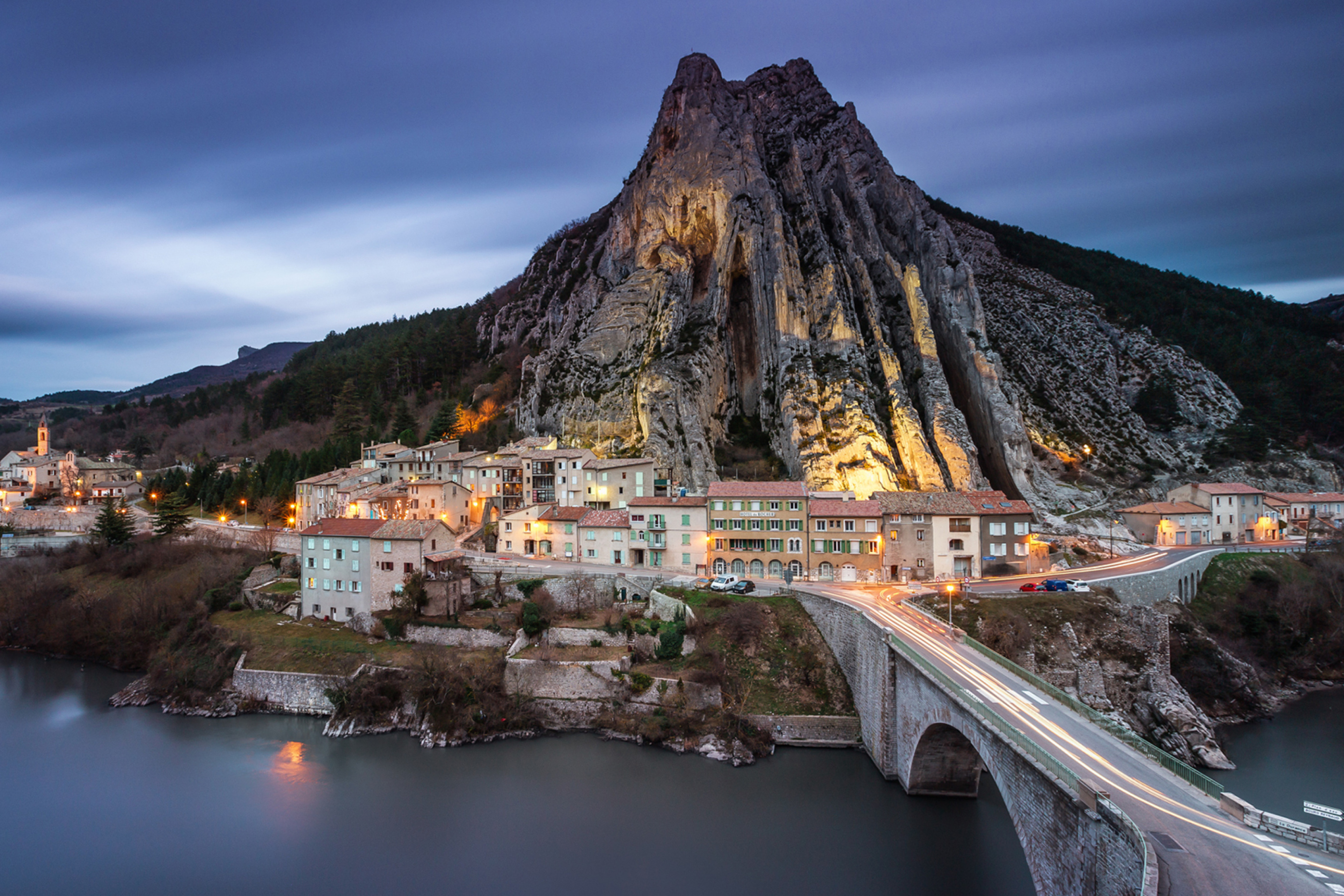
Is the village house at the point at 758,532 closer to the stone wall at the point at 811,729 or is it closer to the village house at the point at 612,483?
the village house at the point at 612,483

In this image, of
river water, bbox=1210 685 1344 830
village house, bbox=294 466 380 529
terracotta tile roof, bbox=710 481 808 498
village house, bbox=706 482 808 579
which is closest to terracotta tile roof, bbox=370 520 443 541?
village house, bbox=294 466 380 529

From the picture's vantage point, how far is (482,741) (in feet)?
101

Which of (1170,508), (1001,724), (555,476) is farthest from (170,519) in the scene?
(1170,508)

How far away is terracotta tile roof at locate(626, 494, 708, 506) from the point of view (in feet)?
144

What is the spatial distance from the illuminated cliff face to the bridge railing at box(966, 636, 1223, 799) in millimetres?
39471

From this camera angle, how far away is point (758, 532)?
42.6m

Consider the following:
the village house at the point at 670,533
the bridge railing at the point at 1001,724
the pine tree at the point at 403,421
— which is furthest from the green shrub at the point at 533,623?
the pine tree at the point at 403,421

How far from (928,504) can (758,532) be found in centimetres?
1063

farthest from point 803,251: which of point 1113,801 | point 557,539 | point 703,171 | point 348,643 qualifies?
point 1113,801

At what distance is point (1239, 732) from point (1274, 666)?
32.1 ft

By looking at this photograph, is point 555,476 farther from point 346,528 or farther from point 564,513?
point 346,528

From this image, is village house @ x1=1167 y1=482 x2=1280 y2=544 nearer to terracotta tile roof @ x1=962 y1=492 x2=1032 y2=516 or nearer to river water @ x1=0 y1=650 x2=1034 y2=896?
terracotta tile roof @ x1=962 y1=492 x2=1032 y2=516

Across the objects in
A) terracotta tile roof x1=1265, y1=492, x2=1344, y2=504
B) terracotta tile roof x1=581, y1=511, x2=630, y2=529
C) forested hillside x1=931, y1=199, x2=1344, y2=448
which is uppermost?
forested hillside x1=931, y1=199, x2=1344, y2=448

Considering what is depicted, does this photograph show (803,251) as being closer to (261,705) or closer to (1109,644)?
(1109,644)
